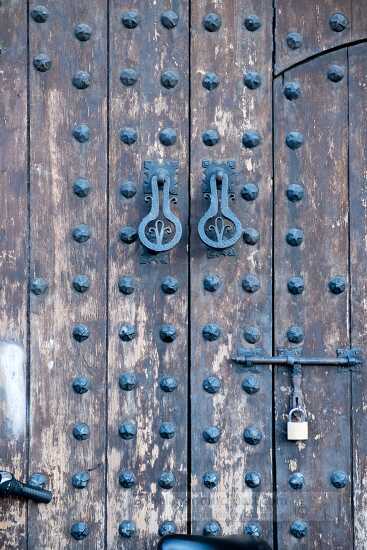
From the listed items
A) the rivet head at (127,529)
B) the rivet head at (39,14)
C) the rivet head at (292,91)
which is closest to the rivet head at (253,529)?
the rivet head at (127,529)

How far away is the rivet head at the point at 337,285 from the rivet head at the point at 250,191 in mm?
244

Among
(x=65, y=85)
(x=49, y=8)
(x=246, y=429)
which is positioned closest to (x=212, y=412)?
(x=246, y=429)

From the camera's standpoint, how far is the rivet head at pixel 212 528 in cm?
193

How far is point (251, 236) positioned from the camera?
6.51ft

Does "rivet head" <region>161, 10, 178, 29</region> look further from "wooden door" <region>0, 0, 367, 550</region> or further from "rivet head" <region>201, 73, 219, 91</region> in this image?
"rivet head" <region>201, 73, 219, 91</region>

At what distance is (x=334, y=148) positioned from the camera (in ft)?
6.61

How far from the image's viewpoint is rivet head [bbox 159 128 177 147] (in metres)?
Answer: 1.99

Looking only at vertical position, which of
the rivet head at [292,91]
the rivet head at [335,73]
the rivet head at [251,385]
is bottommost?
the rivet head at [251,385]

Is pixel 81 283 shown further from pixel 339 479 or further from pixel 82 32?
pixel 339 479

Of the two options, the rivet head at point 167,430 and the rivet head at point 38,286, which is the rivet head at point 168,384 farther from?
the rivet head at point 38,286

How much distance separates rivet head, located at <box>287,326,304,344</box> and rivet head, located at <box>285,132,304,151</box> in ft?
1.28

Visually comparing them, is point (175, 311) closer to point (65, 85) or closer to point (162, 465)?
point (162, 465)

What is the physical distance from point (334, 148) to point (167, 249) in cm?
43

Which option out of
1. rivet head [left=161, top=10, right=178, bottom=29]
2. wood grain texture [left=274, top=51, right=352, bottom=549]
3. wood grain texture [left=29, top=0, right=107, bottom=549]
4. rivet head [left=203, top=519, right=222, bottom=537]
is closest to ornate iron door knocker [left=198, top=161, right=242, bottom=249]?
wood grain texture [left=274, top=51, right=352, bottom=549]
